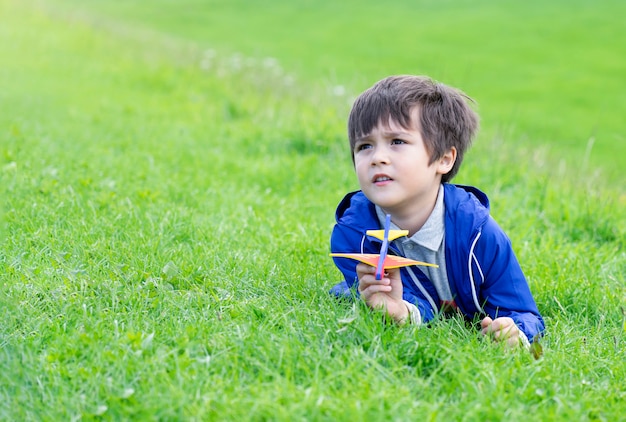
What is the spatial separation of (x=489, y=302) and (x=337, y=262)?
0.65m

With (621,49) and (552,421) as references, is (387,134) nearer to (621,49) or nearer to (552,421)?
(552,421)

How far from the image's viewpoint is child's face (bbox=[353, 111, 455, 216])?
3148mm

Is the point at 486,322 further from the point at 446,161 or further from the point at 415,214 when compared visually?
the point at 446,161

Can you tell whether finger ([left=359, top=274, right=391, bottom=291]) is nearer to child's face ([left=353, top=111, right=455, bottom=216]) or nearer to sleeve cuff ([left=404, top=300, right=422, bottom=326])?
sleeve cuff ([left=404, top=300, right=422, bottom=326])

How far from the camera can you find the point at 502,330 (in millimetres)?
2975

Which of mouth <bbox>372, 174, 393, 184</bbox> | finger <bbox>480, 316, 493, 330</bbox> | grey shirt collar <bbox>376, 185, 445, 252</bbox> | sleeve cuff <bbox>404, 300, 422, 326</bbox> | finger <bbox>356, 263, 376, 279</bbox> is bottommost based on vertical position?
finger <bbox>480, 316, 493, 330</bbox>

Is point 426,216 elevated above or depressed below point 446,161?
below

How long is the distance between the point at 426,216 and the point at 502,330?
594 mm

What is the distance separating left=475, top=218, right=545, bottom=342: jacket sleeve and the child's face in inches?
12.6

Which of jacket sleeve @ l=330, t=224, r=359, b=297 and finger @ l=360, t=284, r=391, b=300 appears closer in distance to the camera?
finger @ l=360, t=284, r=391, b=300

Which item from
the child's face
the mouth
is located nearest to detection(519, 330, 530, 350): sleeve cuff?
the child's face

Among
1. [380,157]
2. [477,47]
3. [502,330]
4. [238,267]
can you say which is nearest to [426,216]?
[380,157]

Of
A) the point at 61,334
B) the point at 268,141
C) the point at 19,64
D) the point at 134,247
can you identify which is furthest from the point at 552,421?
the point at 19,64

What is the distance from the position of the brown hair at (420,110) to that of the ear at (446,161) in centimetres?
2
